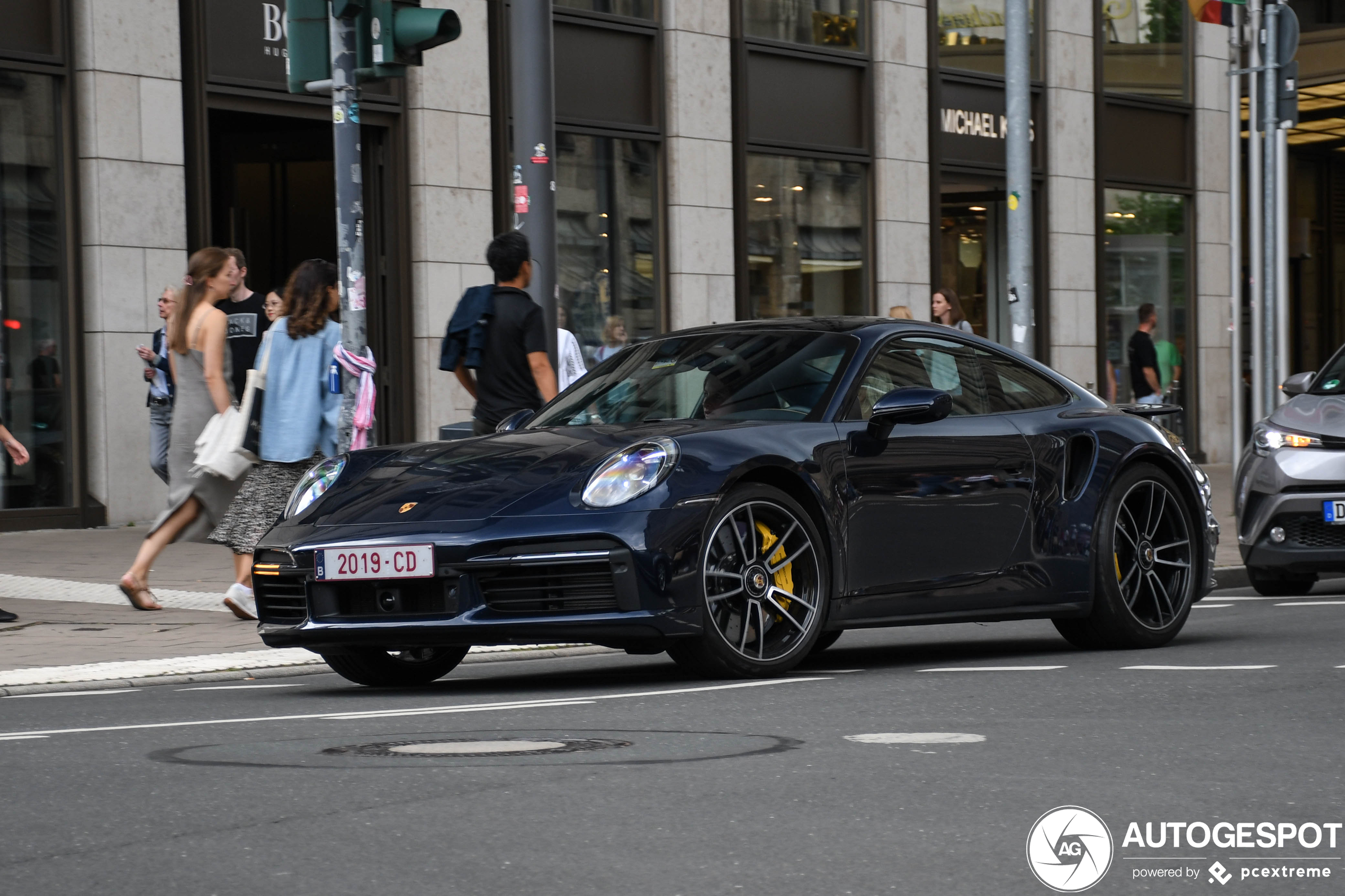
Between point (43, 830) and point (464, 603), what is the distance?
2471mm

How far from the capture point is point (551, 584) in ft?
23.1

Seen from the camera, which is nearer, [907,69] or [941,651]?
[941,651]

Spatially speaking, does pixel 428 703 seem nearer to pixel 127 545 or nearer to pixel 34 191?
pixel 127 545

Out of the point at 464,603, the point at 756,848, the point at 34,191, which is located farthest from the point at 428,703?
the point at 34,191

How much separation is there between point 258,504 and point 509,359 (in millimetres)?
1594

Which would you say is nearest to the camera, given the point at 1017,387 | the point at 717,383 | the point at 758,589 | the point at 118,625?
the point at 758,589

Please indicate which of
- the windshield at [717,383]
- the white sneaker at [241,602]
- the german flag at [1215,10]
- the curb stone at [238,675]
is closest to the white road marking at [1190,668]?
the windshield at [717,383]

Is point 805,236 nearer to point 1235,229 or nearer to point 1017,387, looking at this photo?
point 1235,229

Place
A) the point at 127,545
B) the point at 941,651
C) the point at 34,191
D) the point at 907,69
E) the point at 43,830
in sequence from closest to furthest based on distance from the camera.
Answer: the point at 43,830, the point at 941,651, the point at 127,545, the point at 34,191, the point at 907,69

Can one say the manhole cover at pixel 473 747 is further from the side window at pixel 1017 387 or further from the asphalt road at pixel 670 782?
the side window at pixel 1017 387

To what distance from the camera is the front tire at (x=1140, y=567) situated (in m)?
8.57

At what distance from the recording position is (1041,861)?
13.9ft

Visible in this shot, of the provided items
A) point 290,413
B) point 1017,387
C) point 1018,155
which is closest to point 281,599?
point 1017,387

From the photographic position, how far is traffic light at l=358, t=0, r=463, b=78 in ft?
32.9
